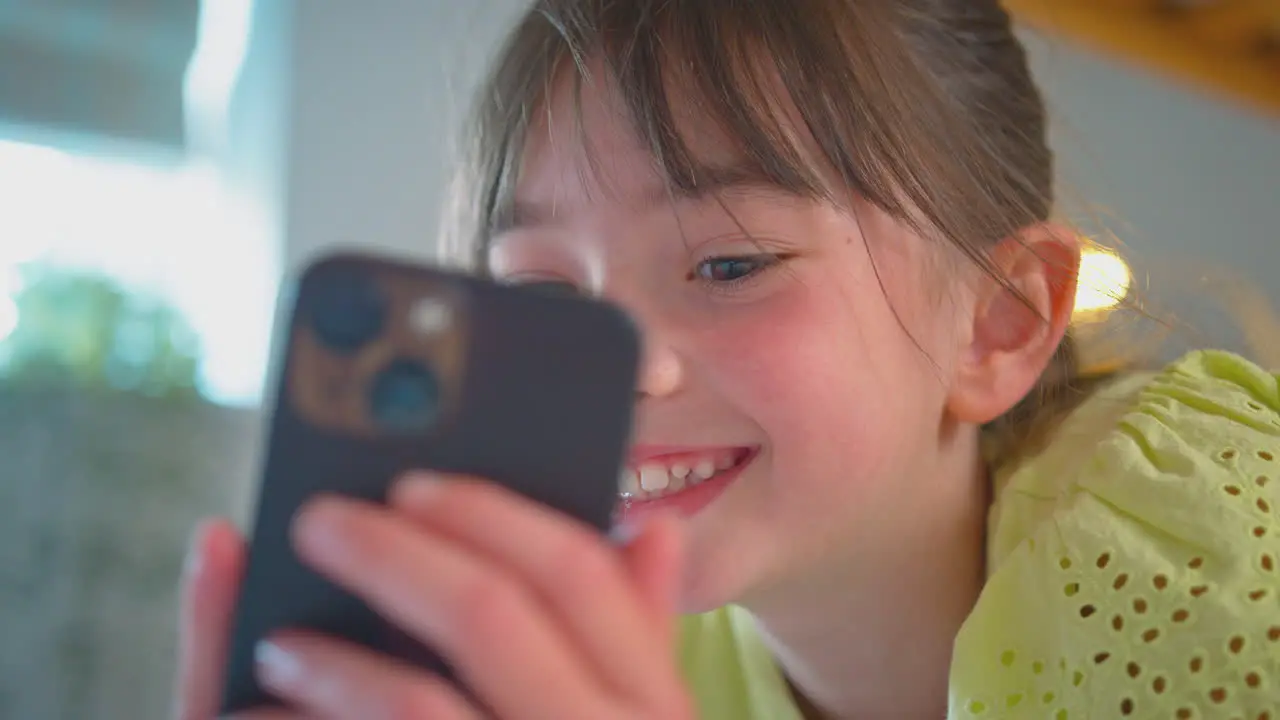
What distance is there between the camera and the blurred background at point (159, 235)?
3.66ft

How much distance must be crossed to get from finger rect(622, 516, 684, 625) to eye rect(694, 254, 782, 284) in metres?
0.26

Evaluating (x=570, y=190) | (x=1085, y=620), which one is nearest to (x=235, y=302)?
(x=570, y=190)

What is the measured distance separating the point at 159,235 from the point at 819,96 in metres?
1.08

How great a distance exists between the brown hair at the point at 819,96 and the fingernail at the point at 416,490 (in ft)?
0.87

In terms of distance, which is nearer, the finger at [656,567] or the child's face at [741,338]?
the finger at [656,567]

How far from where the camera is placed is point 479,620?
0.19 m

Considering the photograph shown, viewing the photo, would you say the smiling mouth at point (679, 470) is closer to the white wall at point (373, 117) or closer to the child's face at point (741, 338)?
the child's face at point (741, 338)

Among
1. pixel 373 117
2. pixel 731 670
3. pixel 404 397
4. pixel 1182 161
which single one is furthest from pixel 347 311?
pixel 1182 161

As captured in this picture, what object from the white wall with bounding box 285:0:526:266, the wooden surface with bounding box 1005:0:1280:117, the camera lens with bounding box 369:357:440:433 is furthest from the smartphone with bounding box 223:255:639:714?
the wooden surface with bounding box 1005:0:1280:117

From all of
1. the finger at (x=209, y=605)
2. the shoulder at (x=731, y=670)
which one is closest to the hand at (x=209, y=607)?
the finger at (x=209, y=605)

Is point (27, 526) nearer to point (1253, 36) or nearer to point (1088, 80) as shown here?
point (1088, 80)

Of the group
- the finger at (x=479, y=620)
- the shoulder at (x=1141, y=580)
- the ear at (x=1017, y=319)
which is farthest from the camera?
the ear at (x=1017, y=319)

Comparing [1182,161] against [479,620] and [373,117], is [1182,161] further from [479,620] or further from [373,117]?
[479,620]

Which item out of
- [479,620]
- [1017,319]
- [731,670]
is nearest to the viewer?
[479,620]
